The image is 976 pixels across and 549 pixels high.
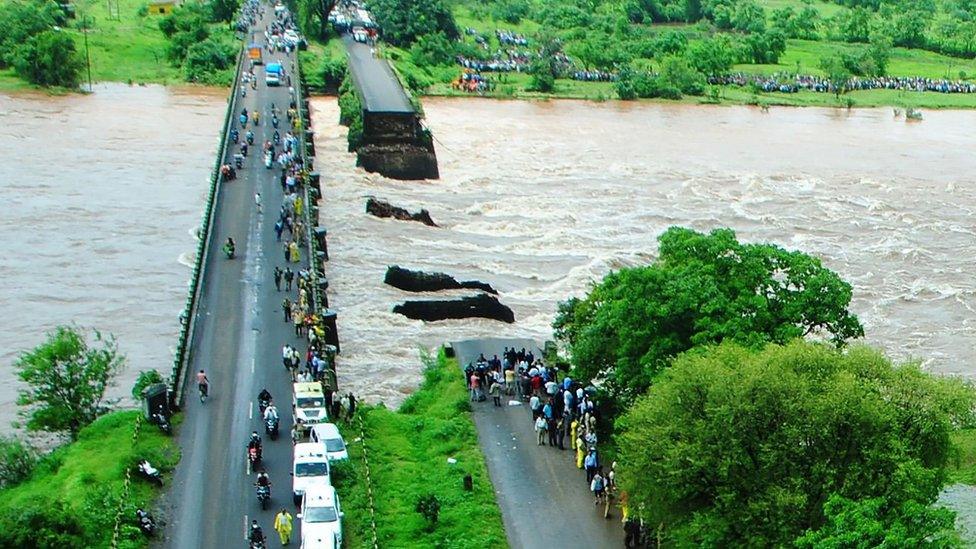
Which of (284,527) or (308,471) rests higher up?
(308,471)

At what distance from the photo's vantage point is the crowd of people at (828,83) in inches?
4660

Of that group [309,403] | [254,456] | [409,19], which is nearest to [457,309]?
[309,403]

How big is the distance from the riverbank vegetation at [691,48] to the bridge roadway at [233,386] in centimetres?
5568

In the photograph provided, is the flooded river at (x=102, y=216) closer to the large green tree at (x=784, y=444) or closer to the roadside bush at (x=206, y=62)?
the roadside bush at (x=206, y=62)

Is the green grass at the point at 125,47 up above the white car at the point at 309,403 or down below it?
above

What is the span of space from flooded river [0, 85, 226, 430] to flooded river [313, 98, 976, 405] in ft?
23.9

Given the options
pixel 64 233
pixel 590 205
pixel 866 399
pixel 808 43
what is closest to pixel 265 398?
pixel 866 399

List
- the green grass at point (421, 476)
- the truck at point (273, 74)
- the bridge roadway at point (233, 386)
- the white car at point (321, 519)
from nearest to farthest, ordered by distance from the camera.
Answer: the white car at point (321, 519)
the green grass at point (421, 476)
the bridge roadway at point (233, 386)
the truck at point (273, 74)

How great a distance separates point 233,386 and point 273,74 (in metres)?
55.7

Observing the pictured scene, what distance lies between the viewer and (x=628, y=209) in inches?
2697

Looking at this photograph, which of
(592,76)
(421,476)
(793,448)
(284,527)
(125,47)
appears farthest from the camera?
(592,76)

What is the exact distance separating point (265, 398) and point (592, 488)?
9.57m

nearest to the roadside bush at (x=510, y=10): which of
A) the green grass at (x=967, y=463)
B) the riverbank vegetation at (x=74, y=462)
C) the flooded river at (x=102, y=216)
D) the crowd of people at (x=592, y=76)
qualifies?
the crowd of people at (x=592, y=76)

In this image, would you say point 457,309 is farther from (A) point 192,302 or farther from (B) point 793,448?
(B) point 793,448
